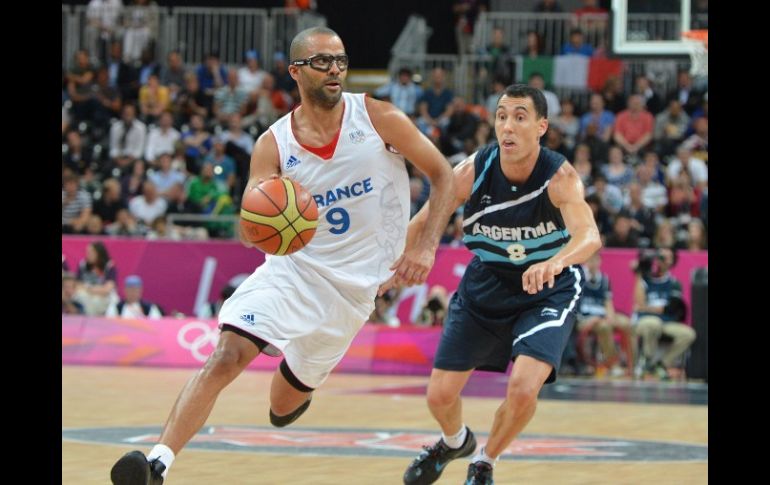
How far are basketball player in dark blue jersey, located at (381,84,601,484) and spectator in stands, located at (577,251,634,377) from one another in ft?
29.3

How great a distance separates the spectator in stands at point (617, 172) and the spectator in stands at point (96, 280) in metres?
7.25

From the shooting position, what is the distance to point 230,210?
19609 millimetres

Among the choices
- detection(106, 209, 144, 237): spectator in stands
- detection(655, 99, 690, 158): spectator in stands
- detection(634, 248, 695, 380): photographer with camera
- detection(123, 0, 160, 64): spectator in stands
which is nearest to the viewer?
detection(634, 248, 695, 380): photographer with camera

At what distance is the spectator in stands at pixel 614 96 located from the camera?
2128 cm

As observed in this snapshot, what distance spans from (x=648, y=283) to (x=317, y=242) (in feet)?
33.6

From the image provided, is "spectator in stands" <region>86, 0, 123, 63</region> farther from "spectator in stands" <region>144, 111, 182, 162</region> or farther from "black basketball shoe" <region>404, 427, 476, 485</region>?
"black basketball shoe" <region>404, 427, 476, 485</region>

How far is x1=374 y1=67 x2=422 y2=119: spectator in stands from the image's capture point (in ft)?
71.3

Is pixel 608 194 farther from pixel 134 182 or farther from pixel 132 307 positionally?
pixel 134 182

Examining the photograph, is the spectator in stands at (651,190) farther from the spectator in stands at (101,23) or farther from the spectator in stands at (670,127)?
the spectator in stands at (101,23)

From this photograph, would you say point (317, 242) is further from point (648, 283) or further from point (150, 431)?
point (648, 283)

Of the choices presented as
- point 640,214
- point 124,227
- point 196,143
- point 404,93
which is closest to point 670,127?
point 640,214

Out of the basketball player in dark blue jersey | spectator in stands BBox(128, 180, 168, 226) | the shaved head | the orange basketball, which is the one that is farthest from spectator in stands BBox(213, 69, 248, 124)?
the orange basketball

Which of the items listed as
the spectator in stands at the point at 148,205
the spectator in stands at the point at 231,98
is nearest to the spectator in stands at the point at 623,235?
the spectator in stands at the point at 148,205
